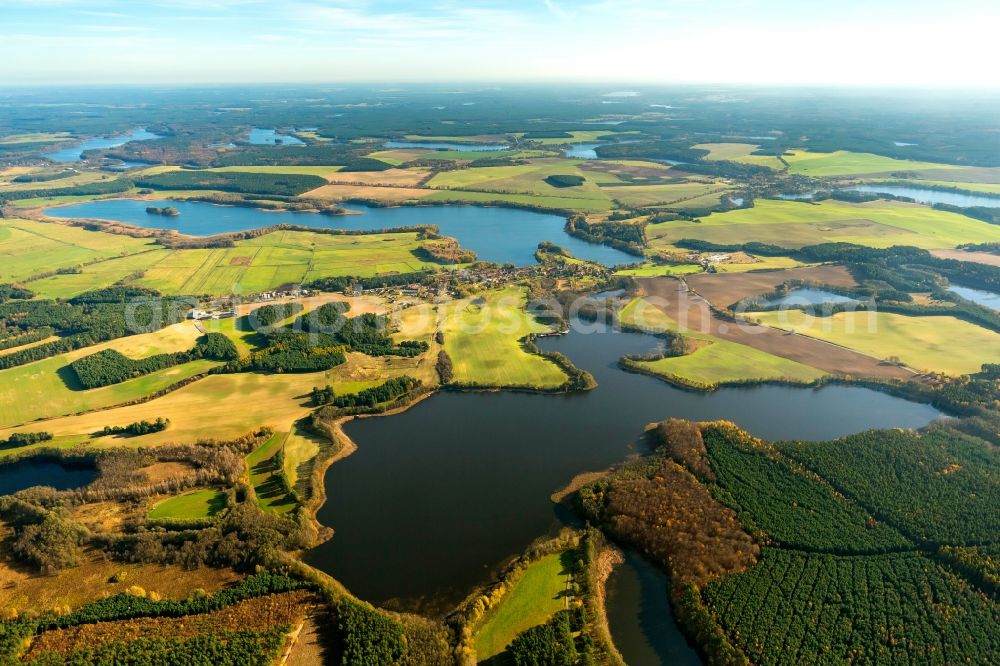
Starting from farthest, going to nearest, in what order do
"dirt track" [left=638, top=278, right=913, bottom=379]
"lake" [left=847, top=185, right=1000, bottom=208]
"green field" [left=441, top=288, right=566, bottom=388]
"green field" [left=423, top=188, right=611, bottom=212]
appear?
"lake" [left=847, top=185, right=1000, bottom=208]
"green field" [left=423, top=188, right=611, bottom=212]
"dirt track" [left=638, top=278, right=913, bottom=379]
"green field" [left=441, top=288, right=566, bottom=388]

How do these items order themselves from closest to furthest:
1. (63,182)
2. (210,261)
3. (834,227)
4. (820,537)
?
(820,537), (210,261), (834,227), (63,182)

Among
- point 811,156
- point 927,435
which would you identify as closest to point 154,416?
point 927,435

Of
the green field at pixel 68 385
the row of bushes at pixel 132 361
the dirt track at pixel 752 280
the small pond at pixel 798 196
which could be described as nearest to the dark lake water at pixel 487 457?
the row of bushes at pixel 132 361

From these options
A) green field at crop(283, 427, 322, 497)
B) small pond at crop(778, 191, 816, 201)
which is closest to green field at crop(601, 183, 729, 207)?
small pond at crop(778, 191, 816, 201)

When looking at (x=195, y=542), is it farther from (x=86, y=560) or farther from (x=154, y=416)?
(x=154, y=416)

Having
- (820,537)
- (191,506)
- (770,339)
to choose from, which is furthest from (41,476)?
(770,339)

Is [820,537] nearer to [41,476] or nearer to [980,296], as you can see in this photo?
[41,476]

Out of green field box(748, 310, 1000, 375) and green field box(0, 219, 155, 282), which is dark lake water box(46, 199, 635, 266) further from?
green field box(748, 310, 1000, 375)
